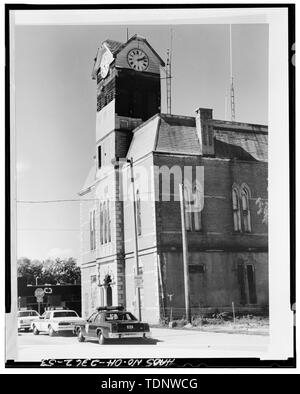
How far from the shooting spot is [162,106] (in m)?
8.42

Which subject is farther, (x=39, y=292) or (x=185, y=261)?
(x=185, y=261)

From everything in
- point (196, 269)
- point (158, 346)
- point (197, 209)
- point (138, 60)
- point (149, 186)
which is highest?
point (138, 60)

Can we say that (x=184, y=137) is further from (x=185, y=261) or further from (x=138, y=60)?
(x=185, y=261)

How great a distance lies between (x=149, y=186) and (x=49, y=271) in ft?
4.93

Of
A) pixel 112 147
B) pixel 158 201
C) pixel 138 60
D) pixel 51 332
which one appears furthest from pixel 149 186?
pixel 51 332

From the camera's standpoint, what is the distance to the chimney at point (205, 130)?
8430mm

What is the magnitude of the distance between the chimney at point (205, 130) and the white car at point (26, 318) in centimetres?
271

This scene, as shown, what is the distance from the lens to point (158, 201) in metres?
8.24

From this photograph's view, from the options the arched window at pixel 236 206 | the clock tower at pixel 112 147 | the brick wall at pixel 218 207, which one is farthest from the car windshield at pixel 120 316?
the arched window at pixel 236 206

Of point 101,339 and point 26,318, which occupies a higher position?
point 26,318

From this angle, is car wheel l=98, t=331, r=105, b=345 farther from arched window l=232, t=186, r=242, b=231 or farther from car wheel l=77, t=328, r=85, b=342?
arched window l=232, t=186, r=242, b=231

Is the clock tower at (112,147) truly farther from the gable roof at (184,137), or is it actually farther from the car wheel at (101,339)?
the car wheel at (101,339)

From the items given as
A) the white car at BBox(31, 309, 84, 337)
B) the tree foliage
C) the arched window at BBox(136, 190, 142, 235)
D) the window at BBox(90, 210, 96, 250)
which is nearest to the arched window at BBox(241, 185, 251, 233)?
the arched window at BBox(136, 190, 142, 235)
